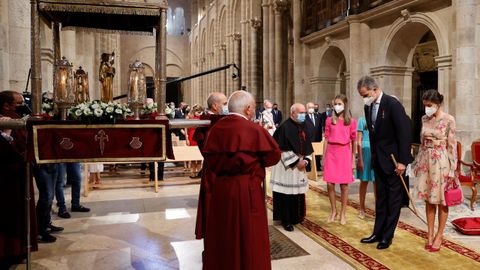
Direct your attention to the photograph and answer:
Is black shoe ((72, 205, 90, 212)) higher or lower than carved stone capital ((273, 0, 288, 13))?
lower

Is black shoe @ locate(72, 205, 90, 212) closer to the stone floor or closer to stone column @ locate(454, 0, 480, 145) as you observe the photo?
the stone floor

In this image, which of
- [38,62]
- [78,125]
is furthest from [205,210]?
[38,62]

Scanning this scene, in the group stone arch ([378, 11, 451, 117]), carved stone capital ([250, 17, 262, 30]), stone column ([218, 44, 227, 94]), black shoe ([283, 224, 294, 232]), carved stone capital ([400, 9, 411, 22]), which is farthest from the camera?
stone column ([218, 44, 227, 94])

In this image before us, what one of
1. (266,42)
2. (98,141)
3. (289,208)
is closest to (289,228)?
(289,208)

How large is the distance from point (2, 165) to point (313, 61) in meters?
13.5

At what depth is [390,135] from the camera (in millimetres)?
4859

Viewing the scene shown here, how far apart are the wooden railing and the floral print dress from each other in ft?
24.4

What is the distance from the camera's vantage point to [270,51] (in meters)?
19.2

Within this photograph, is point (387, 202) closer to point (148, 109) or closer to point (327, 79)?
point (148, 109)

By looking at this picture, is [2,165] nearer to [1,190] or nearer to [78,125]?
[1,190]

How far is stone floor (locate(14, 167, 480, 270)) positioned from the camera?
174 inches

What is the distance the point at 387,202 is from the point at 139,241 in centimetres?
305

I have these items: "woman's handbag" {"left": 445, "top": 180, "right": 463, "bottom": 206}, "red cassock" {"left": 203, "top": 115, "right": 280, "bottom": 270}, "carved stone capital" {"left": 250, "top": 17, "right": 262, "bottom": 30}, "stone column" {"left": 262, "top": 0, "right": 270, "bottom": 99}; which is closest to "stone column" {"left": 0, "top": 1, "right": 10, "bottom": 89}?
"red cassock" {"left": 203, "top": 115, "right": 280, "bottom": 270}

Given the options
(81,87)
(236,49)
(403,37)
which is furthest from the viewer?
(236,49)
